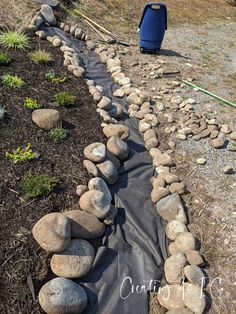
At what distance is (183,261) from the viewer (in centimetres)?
409

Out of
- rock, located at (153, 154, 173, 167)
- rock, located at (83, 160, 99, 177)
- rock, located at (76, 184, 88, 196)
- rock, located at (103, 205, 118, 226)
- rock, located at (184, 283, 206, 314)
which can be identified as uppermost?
rock, located at (83, 160, 99, 177)

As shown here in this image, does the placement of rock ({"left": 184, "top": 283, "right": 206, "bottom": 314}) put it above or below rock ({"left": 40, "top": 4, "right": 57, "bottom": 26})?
below

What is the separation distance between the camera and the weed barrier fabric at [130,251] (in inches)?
145

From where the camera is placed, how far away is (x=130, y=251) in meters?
4.20

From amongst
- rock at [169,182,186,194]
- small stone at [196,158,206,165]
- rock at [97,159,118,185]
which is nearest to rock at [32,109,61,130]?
rock at [97,159,118,185]

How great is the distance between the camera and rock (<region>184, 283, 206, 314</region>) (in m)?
3.67

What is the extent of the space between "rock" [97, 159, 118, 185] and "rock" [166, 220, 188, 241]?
3.42 feet

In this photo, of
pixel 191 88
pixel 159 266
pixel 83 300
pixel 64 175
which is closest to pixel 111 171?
pixel 64 175

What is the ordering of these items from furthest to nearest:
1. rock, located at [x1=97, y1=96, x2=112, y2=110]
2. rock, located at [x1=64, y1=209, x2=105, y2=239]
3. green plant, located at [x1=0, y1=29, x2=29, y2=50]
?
green plant, located at [x1=0, y1=29, x2=29, y2=50] < rock, located at [x1=97, y1=96, x2=112, y2=110] < rock, located at [x1=64, y1=209, x2=105, y2=239]

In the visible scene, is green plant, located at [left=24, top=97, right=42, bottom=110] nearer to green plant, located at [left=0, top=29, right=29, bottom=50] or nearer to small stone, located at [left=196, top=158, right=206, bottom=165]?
green plant, located at [left=0, top=29, right=29, bottom=50]

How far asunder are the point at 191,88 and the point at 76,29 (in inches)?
140

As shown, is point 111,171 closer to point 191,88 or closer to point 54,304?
point 54,304

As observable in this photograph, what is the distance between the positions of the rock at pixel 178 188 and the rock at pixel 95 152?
3.60 feet

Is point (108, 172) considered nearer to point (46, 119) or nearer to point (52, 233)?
point (46, 119)
